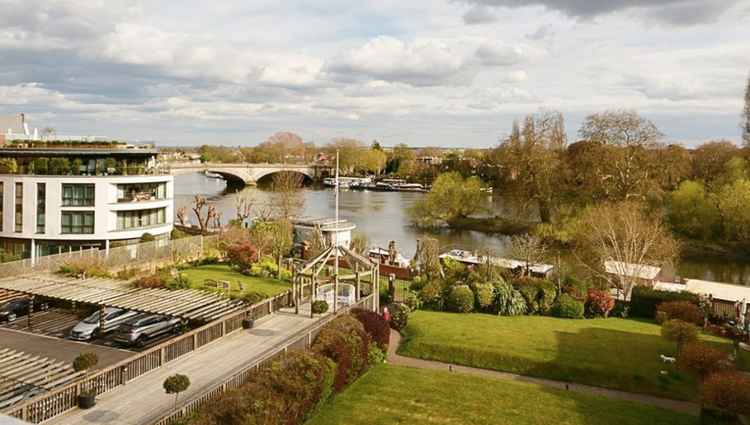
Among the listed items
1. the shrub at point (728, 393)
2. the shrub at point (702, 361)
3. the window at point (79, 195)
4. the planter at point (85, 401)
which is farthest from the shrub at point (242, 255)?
the shrub at point (728, 393)

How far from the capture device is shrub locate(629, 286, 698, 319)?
1114 inches

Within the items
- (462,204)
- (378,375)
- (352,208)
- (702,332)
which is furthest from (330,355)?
(352,208)

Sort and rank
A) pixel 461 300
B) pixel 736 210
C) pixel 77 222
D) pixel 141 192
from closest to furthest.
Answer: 1. pixel 461 300
2. pixel 77 222
3. pixel 141 192
4. pixel 736 210

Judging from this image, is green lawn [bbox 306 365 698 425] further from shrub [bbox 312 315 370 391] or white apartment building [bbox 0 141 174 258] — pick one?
white apartment building [bbox 0 141 174 258]

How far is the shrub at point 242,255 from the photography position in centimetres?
3634

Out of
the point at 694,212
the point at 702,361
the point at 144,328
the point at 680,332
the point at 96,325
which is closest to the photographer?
the point at 702,361

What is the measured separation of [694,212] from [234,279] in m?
47.8

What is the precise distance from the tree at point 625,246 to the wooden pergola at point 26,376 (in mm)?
25470

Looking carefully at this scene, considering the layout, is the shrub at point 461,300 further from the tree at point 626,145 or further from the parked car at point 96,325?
the tree at point 626,145

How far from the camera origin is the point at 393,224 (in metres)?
72.8

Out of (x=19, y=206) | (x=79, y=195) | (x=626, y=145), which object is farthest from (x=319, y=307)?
(x=626, y=145)

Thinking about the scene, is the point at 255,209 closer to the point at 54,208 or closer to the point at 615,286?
the point at 54,208

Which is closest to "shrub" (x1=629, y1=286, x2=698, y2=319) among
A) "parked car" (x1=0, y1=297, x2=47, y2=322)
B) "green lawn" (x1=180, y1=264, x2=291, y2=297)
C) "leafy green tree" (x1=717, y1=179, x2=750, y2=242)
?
"green lawn" (x1=180, y1=264, x2=291, y2=297)

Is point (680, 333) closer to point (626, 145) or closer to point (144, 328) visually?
point (144, 328)
